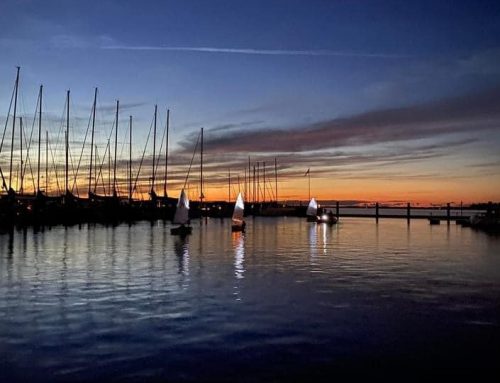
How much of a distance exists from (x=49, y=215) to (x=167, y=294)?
239 ft

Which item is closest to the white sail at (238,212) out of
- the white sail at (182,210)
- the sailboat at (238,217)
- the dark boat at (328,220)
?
the sailboat at (238,217)

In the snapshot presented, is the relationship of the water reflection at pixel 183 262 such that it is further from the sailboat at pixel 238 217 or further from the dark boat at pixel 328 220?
the dark boat at pixel 328 220

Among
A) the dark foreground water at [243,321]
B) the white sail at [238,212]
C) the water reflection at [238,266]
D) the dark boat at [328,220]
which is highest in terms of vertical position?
the white sail at [238,212]

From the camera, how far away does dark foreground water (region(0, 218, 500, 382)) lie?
40.8 feet

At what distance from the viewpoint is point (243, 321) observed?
56.1 ft

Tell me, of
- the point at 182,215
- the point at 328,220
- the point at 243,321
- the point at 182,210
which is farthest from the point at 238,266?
the point at 328,220

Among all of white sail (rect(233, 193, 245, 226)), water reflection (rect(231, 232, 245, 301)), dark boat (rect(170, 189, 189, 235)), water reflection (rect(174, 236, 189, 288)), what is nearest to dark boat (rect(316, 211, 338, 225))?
white sail (rect(233, 193, 245, 226))

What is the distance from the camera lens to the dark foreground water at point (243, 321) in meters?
12.4

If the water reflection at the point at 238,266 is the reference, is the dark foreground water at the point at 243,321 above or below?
below

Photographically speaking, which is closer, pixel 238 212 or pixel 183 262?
pixel 183 262

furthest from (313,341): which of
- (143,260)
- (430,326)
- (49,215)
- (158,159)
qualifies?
(158,159)

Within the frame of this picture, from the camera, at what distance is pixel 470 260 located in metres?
36.8

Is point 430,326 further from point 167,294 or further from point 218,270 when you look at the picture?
point 218,270

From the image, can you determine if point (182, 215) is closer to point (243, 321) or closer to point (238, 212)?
point (238, 212)
